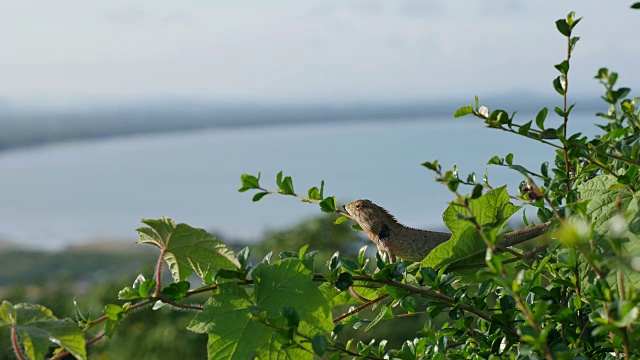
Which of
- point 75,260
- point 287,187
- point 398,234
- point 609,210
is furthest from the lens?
point 75,260

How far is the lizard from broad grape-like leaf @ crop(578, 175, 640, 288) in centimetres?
14

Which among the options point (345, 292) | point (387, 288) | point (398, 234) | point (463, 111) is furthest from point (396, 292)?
point (398, 234)

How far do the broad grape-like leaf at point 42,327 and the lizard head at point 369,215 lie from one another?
2.54ft

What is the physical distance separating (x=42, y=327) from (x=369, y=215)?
2.75ft

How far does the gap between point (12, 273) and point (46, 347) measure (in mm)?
9951

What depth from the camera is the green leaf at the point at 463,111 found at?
789 mm

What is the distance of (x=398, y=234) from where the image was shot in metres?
1.32

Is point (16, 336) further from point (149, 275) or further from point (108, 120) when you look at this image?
point (108, 120)

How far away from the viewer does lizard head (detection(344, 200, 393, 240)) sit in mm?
1378

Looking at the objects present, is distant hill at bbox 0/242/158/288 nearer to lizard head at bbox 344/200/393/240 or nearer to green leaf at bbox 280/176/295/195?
lizard head at bbox 344/200/393/240

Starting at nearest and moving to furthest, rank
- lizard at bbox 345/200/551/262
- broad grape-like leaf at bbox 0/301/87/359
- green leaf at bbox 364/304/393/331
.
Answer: broad grape-like leaf at bbox 0/301/87/359, green leaf at bbox 364/304/393/331, lizard at bbox 345/200/551/262

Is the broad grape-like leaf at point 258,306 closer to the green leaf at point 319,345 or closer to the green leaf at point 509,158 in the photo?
the green leaf at point 319,345

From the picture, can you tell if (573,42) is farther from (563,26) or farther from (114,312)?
(114,312)

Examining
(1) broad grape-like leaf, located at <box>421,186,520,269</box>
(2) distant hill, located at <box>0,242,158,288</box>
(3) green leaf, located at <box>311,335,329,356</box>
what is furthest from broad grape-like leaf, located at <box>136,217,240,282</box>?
(2) distant hill, located at <box>0,242,158,288</box>
